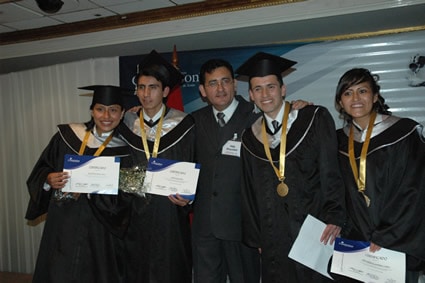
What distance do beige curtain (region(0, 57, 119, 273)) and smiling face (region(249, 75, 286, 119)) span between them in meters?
3.18

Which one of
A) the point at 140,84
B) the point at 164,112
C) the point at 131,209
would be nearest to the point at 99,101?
the point at 140,84

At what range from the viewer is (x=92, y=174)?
8.13 feet

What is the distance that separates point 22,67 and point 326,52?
4646 millimetres

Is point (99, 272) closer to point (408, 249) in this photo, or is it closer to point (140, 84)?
point (140, 84)

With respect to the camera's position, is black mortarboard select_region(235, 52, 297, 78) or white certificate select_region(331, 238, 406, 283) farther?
black mortarboard select_region(235, 52, 297, 78)

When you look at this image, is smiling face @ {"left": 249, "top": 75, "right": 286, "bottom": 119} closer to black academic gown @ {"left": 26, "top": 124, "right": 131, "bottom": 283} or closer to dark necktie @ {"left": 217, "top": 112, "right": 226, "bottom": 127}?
dark necktie @ {"left": 217, "top": 112, "right": 226, "bottom": 127}

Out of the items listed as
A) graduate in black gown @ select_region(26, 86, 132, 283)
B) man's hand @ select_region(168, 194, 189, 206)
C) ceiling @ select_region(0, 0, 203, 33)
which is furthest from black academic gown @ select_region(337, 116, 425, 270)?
ceiling @ select_region(0, 0, 203, 33)

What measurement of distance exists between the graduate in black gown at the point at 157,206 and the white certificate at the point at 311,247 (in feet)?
2.97

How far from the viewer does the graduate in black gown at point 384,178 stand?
2.07m

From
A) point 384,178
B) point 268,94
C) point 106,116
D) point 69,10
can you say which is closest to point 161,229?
point 106,116

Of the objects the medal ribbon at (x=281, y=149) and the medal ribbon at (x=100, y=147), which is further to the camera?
the medal ribbon at (x=100, y=147)

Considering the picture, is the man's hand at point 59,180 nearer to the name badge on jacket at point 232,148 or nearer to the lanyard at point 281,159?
the name badge on jacket at point 232,148

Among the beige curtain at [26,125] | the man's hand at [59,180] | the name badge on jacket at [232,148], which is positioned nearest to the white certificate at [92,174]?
the man's hand at [59,180]

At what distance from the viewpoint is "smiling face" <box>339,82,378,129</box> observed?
2250mm
